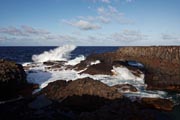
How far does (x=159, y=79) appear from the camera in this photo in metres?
22.7

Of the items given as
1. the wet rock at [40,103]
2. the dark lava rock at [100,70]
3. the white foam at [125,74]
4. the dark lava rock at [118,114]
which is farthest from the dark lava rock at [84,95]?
the dark lava rock at [100,70]

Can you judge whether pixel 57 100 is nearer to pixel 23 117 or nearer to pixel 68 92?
pixel 68 92

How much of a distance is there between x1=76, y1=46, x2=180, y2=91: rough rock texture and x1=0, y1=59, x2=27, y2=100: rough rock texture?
9617 millimetres

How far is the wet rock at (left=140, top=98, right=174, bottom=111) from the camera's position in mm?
15103

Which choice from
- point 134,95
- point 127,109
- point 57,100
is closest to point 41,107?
point 57,100

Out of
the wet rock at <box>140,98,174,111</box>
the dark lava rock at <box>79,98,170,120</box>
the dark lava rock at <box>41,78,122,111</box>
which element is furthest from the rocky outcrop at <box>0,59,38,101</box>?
the dark lava rock at <box>79,98,170,120</box>

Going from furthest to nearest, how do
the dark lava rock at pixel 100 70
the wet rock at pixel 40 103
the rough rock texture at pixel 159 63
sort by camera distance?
the dark lava rock at pixel 100 70, the rough rock texture at pixel 159 63, the wet rock at pixel 40 103

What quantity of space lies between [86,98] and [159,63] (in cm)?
1210

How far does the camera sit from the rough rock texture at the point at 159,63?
→ 72.0ft

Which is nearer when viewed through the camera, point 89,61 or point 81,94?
point 81,94

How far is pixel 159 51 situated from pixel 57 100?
13952mm

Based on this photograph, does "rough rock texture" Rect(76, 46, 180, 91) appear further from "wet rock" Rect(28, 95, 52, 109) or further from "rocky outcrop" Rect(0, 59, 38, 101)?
"rocky outcrop" Rect(0, 59, 38, 101)

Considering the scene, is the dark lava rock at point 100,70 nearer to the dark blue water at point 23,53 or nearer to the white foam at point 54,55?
the white foam at point 54,55

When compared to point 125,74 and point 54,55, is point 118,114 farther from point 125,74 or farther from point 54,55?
point 54,55
